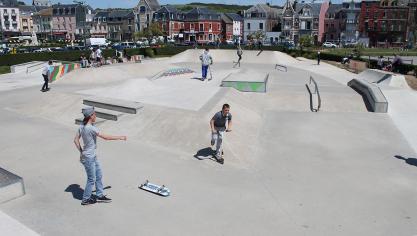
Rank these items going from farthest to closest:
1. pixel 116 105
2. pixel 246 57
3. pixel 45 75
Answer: pixel 246 57, pixel 45 75, pixel 116 105

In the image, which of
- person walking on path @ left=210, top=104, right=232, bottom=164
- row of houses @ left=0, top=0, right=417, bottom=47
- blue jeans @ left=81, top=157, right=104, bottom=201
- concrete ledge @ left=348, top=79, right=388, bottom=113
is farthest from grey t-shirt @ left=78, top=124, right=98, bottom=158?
row of houses @ left=0, top=0, right=417, bottom=47

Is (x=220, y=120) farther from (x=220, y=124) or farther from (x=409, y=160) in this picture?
(x=409, y=160)

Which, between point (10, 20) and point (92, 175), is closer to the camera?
point (92, 175)

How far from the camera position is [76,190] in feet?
29.1

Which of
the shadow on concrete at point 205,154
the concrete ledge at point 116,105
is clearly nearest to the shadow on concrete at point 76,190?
the shadow on concrete at point 205,154

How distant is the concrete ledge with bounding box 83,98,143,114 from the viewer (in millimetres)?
14663

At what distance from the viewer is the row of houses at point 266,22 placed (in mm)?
89000

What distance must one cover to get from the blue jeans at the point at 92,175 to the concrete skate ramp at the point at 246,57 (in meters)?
38.0

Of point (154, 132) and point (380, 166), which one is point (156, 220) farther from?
point (380, 166)

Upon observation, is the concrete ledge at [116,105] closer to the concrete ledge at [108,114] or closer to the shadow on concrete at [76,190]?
the concrete ledge at [108,114]

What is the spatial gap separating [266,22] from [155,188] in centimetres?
9785

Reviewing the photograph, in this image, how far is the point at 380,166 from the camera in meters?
10.9

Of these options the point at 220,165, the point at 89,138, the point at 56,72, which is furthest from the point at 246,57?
the point at 89,138

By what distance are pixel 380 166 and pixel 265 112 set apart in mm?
7331
